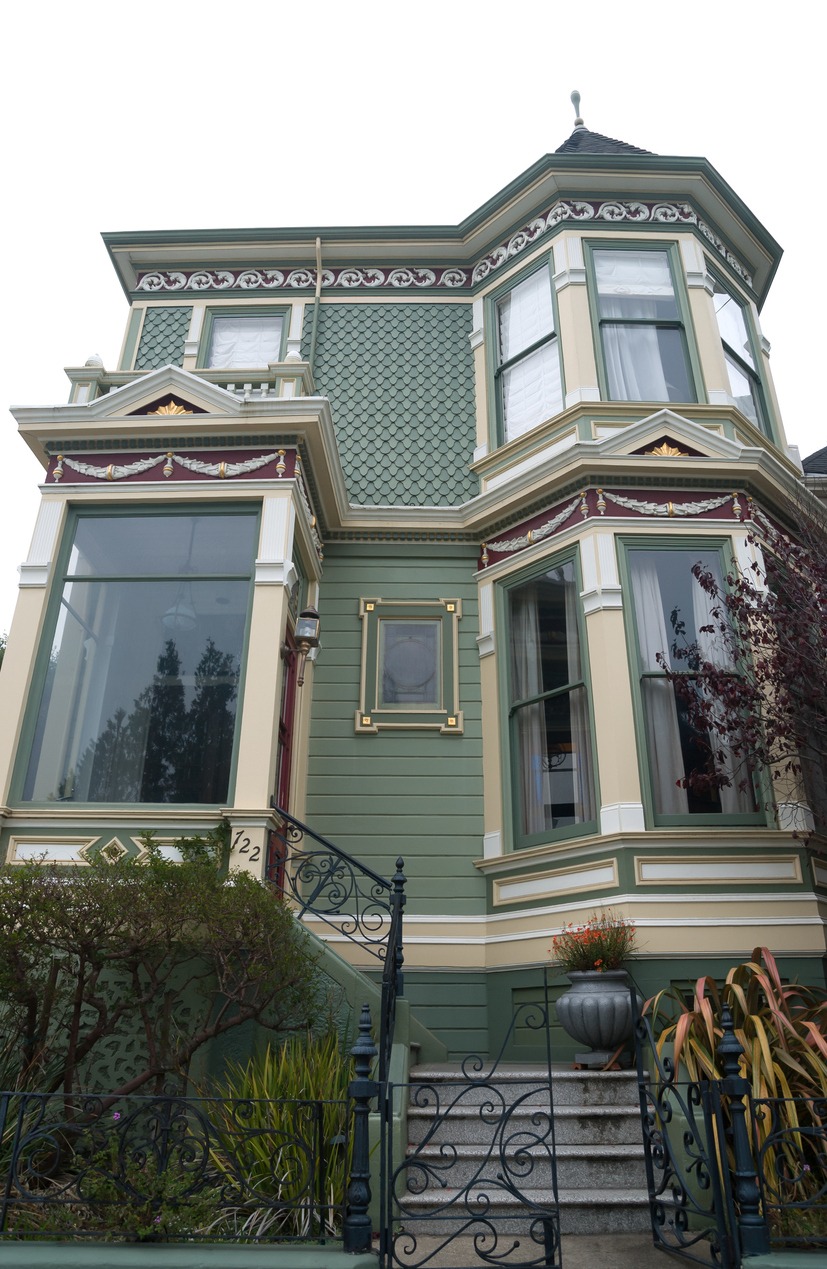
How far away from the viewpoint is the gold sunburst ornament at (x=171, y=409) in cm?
774

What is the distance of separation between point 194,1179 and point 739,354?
8.64 meters

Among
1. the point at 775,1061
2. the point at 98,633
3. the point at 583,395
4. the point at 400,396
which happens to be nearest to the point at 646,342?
the point at 583,395

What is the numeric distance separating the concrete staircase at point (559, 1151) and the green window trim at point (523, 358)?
5653 mm

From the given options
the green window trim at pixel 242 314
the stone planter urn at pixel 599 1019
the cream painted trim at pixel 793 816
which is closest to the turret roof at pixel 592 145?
the green window trim at pixel 242 314

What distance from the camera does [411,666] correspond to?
875 centimetres

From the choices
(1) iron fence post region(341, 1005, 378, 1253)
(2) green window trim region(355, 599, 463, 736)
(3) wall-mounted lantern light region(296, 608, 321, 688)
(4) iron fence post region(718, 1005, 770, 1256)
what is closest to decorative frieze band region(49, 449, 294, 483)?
(3) wall-mounted lantern light region(296, 608, 321, 688)

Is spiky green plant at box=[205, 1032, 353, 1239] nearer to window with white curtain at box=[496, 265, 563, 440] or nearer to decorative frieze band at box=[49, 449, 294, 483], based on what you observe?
decorative frieze band at box=[49, 449, 294, 483]

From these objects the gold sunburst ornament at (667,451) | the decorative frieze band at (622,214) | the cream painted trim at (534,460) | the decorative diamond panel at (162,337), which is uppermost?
the decorative frieze band at (622,214)

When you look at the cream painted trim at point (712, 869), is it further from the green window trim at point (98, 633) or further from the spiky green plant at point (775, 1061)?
the green window trim at point (98, 633)

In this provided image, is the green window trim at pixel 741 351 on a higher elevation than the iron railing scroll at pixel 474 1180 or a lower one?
higher

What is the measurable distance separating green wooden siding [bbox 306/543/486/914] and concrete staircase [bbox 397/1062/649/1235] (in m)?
2.42

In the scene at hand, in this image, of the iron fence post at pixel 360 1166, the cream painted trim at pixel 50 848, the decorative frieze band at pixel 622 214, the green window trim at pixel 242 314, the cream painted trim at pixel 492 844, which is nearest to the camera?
the iron fence post at pixel 360 1166

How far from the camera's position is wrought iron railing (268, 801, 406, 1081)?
5445mm

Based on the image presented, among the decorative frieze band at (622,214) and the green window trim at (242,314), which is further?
the green window trim at (242,314)
